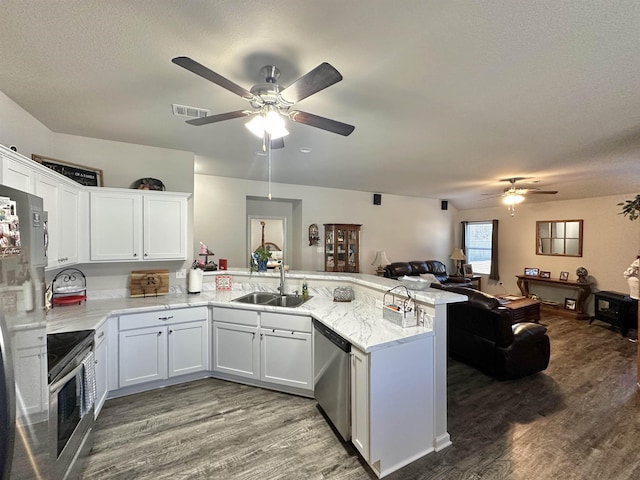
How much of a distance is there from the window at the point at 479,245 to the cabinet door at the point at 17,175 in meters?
8.74

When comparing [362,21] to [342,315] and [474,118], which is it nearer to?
[474,118]

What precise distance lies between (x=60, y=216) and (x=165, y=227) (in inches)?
36.0

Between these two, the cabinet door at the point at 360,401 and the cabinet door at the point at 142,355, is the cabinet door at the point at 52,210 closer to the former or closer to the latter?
the cabinet door at the point at 142,355

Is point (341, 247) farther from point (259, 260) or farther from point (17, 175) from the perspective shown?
point (17, 175)

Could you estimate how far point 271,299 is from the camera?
3.36 m

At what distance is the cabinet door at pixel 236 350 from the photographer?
2.87 meters

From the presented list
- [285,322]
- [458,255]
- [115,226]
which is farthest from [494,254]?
[115,226]

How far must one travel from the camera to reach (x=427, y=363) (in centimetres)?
206

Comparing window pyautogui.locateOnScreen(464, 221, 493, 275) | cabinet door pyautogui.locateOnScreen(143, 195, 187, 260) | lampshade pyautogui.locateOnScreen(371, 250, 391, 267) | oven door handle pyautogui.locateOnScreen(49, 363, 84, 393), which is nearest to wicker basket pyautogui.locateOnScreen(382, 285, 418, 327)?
oven door handle pyautogui.locateOnScreen(49, 363, 84, 393)

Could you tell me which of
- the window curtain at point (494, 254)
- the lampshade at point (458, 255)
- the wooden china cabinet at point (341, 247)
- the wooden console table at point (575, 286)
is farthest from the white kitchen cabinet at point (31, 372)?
the window curtain at point (494, 254)

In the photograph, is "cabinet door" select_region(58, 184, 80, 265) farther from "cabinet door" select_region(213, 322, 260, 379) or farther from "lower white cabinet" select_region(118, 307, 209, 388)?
"cabinet door" select_region(213, 322, 260, 379)

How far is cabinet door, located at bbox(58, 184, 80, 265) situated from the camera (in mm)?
2447

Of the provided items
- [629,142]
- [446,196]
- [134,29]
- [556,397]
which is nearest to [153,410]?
[134,29]

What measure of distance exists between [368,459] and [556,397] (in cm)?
231
